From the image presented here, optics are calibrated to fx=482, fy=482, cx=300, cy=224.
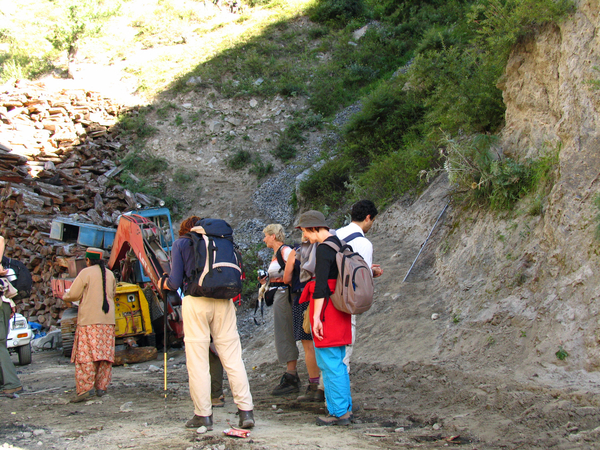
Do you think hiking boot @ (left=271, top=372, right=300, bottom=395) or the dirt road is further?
hiking boot @ (left=271, top=372, right=300, bottom=395)

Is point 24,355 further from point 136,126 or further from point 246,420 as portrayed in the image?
point 136,126

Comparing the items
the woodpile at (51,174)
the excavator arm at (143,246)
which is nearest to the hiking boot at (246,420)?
the excavator arm at (143,246)

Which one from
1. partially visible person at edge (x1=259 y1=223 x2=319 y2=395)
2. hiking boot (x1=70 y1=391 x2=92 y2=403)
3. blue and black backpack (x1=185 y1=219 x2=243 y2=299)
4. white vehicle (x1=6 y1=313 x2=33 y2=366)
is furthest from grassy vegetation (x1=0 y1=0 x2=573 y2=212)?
white vehicle (x1=6 y1=313 x2=33 y2=366)

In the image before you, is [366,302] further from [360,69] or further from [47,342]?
[360,69]

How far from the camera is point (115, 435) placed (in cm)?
379

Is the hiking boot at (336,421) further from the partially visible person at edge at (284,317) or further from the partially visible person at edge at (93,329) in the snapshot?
the partially visible person at edge at (93,329)

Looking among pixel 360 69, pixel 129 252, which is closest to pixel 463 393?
pixel 129 252

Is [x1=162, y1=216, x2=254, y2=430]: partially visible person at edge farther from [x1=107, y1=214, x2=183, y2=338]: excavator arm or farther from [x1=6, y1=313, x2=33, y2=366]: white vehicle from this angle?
[x1=6, y1=313, x2=33, y2=366]: white vehicle

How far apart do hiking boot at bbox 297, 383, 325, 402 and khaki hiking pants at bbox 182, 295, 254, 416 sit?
95 centimetres

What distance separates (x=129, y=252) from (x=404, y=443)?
690cm

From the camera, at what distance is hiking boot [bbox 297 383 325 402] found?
4.66 m

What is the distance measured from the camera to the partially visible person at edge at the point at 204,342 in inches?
151

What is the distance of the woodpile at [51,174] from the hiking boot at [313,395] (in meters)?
7.52

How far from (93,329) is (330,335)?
3189 mm
